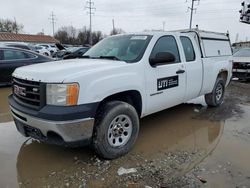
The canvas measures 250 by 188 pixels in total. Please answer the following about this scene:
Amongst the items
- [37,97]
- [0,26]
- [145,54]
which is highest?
[0,26]

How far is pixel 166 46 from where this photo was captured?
4773 mm

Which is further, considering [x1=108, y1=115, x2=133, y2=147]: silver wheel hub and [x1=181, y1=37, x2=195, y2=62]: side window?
[x1=181, y1=37, x2=195, y2=62]: side window

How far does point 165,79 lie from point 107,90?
1411mm

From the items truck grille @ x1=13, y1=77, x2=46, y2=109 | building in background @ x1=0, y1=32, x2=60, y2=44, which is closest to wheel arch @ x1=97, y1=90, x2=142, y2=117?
truck grille @ x1=13, y1=77, x2=46, y2=109

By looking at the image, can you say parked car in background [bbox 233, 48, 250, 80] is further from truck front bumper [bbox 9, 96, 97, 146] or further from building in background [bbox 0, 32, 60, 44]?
building in background [bbox 0, 32, 60, 44]

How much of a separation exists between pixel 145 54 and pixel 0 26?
8700 cm

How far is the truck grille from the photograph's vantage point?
3268 millimetres

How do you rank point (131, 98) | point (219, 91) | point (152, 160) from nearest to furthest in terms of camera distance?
1. point (152, 160)
2. point (131, 98)
3. point (219, 91)

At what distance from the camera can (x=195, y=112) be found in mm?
6500

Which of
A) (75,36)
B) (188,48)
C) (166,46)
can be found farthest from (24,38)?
(166,46)

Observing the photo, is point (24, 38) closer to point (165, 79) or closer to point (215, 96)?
point (215, 96)

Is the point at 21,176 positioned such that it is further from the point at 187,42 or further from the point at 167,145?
the point at 187,42

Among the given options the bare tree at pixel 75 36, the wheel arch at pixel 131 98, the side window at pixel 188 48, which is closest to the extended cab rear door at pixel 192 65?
the side window at pixel 188 48


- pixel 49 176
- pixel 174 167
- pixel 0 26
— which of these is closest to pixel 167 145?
pixel 174 167
